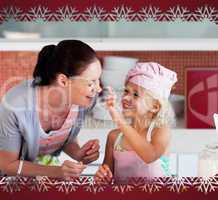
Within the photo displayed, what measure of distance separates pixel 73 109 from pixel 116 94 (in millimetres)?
93

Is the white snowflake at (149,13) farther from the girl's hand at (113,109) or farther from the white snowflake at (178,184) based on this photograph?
the white snowflake at (178,184)

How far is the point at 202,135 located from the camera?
1286mm

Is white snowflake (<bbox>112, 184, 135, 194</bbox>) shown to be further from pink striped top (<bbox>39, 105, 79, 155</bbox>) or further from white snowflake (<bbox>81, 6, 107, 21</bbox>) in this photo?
white snowflake (<bbox>81, 6, 107, 21</bbox>)

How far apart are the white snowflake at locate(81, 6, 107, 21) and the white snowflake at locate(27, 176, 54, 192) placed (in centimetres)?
34

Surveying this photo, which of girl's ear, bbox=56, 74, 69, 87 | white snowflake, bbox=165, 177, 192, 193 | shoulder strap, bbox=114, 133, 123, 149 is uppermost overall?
girl's ear, bbox=56, 74, 69, 87

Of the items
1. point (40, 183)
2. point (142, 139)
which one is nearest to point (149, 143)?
point (142, 139)

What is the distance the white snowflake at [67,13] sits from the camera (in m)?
1.26

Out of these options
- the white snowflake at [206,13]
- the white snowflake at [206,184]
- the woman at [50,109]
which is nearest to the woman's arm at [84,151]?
the woman at [50,109]

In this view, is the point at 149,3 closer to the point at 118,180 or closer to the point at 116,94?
the point at 116,94

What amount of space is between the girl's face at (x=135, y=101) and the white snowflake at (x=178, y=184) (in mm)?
151

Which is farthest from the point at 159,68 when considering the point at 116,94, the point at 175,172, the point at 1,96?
the point at 1,96

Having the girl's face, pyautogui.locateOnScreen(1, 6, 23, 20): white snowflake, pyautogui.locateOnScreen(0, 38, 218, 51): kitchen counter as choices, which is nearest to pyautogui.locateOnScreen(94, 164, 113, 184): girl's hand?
the girl's face

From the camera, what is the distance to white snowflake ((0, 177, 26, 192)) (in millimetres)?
1285

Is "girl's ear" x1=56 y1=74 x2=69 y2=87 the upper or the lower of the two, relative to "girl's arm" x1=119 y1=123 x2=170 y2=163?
upper
